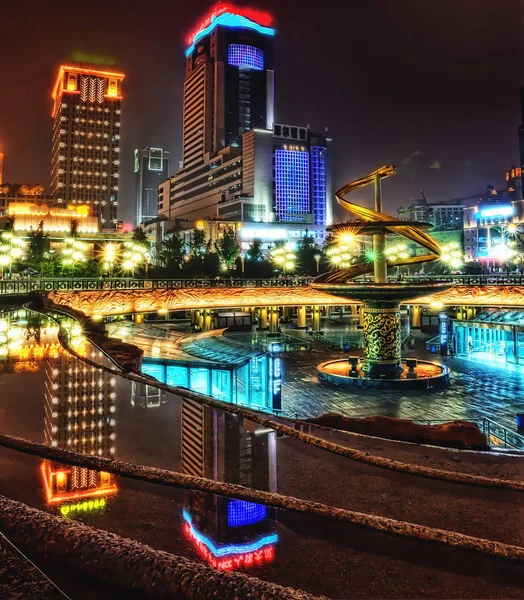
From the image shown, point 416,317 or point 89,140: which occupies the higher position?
point 89,140

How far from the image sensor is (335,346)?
3484cm

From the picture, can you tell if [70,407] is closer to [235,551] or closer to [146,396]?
[146,396]

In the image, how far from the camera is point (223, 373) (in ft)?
50.0

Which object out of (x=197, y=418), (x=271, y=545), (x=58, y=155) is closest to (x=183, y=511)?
(x=271, y=545)

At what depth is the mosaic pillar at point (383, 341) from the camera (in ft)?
74.6

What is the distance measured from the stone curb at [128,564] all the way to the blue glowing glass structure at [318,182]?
11282 cm

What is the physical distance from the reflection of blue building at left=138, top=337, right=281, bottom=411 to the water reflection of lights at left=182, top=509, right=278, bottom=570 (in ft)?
33.6

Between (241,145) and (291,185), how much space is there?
16590 mm

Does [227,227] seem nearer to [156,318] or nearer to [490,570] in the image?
[156,318]

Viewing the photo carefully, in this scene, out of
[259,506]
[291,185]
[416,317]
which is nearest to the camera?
[259,506]

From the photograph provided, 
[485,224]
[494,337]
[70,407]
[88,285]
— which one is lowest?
[494,337]

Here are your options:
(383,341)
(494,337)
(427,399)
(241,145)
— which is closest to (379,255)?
(383,341)

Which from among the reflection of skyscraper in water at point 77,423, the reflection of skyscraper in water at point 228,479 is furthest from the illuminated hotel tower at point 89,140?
the reflection of skyscraper in water at point 228,479

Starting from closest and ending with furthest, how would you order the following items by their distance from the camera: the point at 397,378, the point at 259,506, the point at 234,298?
the point at 259,506 < the point at 397,378 < the point at 234,298
